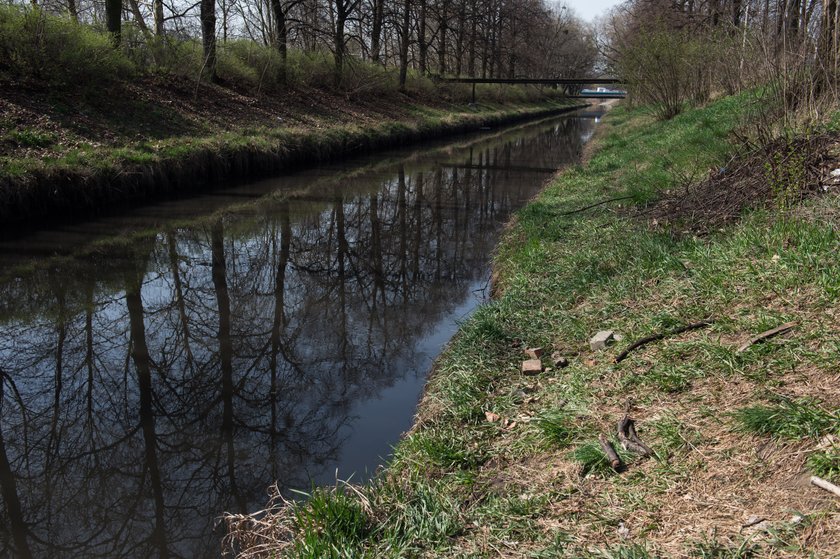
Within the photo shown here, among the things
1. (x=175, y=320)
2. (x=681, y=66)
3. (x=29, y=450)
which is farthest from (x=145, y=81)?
(x=29, y=450)

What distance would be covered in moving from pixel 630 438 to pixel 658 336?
1.14 m

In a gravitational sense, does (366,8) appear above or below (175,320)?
above

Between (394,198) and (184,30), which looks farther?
(184,30)

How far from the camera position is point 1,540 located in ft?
11.7

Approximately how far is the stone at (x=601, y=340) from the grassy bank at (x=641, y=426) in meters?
0.08

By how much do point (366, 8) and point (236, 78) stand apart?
1021cm

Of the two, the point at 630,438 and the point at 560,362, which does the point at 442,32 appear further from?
the point at 630,438

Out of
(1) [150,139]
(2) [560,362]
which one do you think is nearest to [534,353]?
(2) [560,362]

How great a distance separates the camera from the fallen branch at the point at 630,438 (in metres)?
3.18

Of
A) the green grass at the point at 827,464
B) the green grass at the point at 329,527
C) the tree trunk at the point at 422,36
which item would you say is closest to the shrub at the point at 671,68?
the tree trunk at the point at 422,36

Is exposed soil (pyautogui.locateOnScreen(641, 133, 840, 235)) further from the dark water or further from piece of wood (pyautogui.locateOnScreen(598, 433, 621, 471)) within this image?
piece of wood (pyautogui.locateOnScreen(598, 433, 621, 471))

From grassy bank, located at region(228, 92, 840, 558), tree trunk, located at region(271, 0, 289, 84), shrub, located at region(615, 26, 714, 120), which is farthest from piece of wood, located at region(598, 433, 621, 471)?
tree trunk, located at region(271, 0, 289, 84)

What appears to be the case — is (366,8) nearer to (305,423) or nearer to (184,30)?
(184,30)

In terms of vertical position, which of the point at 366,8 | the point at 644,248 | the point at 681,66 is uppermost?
the point at 366,8
